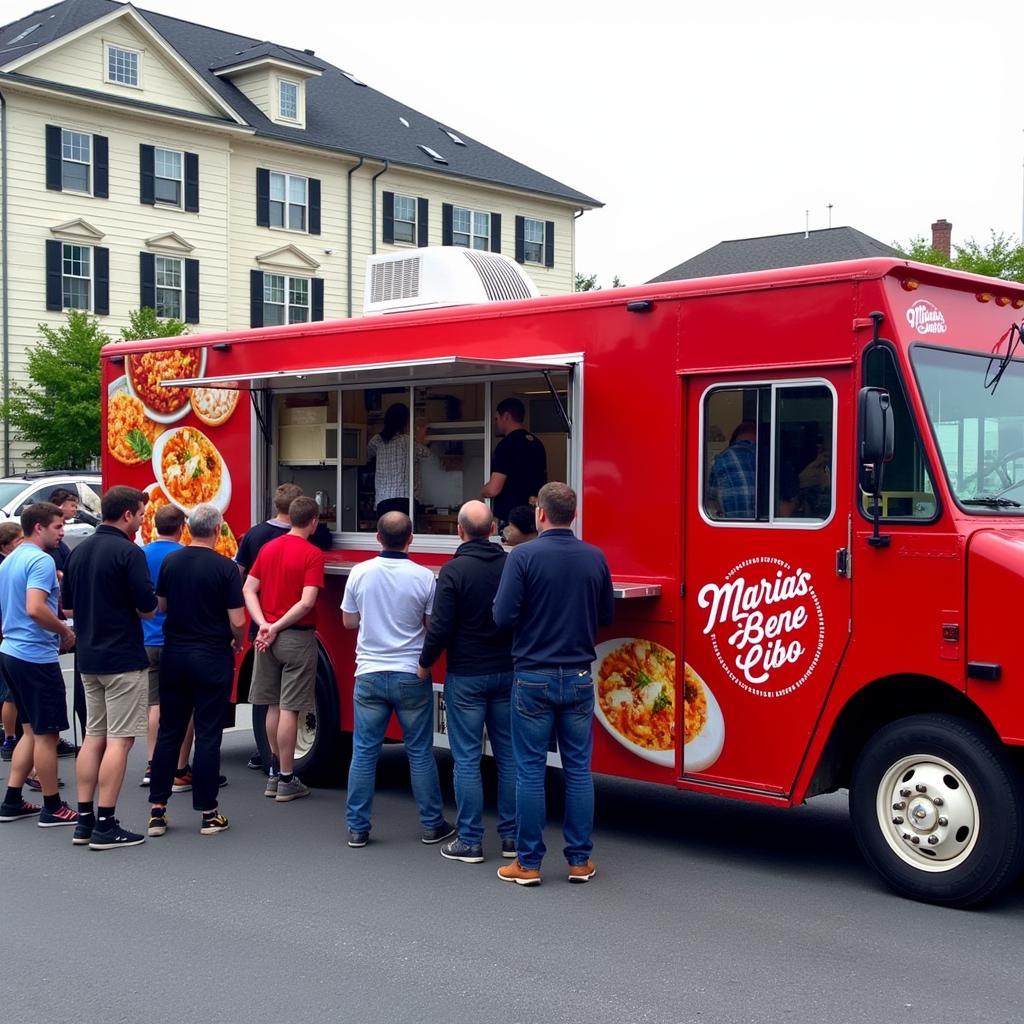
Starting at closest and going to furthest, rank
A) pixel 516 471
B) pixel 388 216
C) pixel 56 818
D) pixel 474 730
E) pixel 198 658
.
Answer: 1. pixel 474 730
2. pixel 198 658
3. pixel 56 818
4. pixel 516 471
5. pixel 388 216

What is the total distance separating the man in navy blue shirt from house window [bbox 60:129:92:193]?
28.8 metres

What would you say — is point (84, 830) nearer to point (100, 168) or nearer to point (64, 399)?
point (64, 399)

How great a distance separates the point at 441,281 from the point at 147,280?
87.1 feet

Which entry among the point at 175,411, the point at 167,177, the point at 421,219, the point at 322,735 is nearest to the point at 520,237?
the point at 421,219

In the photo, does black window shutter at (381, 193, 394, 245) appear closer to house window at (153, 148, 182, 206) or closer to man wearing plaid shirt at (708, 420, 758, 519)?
house window at (153, 148, 182, 206)

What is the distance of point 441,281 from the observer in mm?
9211

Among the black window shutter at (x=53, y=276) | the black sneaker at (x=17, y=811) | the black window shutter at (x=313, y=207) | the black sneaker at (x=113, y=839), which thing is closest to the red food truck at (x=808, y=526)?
the black sneaker at (x=113, y=839)

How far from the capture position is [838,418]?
21.9 ft

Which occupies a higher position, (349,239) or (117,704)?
(349,239)

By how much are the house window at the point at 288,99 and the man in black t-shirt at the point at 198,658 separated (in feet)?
106

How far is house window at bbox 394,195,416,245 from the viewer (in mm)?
39688

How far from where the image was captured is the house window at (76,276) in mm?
32688

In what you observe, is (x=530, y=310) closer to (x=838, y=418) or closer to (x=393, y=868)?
(x=838, y=418)

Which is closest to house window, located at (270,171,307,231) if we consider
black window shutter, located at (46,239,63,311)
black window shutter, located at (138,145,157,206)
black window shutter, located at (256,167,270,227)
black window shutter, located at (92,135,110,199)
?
black window shutter, located at (256,167,270,227)
